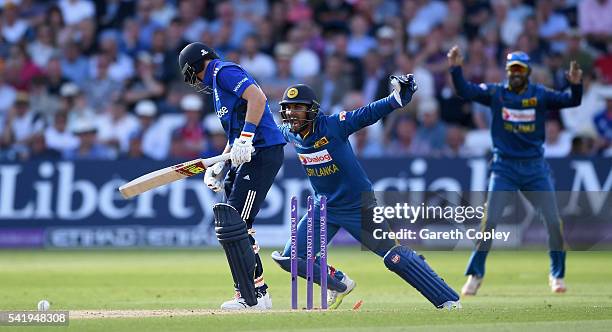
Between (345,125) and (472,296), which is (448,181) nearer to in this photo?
(472,296)

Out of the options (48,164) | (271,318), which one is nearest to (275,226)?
(48,164)

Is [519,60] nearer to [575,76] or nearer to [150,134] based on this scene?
[575,76]

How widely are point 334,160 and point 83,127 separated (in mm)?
9906

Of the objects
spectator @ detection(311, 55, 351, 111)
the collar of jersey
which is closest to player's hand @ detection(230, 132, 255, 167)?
the collar of jersey

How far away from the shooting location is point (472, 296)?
11320 mm

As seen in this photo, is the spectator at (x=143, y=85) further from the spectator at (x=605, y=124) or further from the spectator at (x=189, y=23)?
the spectator at (x=605, y=124)

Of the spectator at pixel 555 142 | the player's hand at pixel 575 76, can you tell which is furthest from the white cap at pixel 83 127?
the player's hand at pixel 575 76

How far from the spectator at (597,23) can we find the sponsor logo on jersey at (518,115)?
772 centimetres

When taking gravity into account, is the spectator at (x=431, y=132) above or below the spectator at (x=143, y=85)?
below

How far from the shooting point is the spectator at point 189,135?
18.3 metres

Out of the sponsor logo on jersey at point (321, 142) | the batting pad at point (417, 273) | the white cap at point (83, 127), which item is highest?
the white cap at point (83, 127)

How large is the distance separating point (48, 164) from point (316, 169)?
9071 millimetres

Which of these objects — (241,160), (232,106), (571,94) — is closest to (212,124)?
(571,94)

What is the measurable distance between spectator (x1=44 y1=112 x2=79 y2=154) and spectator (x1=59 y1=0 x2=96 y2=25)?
2451 millimetres
